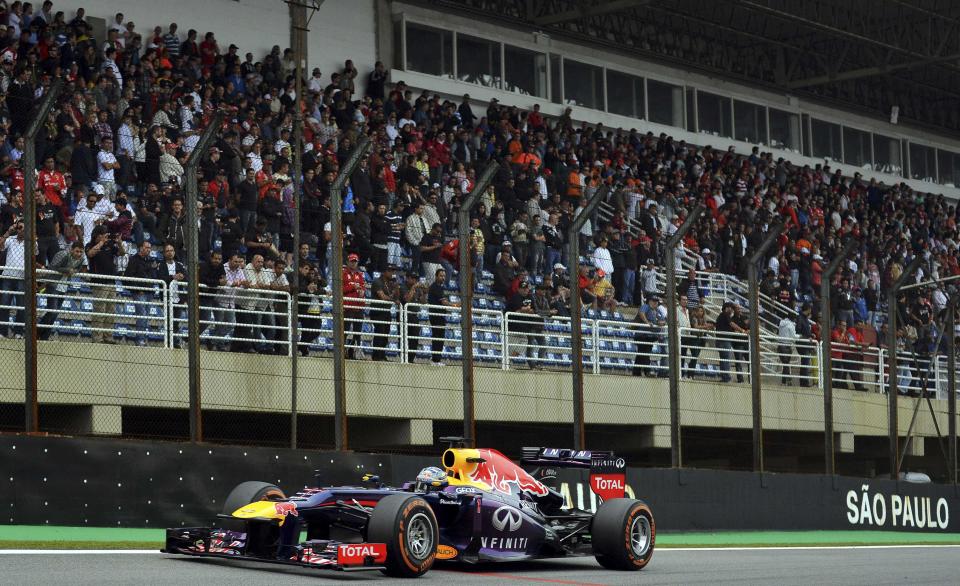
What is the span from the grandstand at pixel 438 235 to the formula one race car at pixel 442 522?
417cm

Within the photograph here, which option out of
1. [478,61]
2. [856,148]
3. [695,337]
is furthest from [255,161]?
[856,148]

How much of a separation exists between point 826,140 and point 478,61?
48.3 ft

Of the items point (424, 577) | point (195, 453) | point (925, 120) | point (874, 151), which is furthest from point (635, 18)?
point (424, 577)

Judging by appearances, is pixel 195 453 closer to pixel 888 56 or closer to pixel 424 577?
pixel 424 577

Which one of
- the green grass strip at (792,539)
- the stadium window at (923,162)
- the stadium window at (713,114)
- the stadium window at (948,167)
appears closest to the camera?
the green grass strip at (792,539)

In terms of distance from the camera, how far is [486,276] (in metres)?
20.6

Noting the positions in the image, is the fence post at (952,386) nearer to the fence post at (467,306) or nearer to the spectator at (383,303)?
the spectator at (383,303)

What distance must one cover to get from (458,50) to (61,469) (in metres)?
21.6

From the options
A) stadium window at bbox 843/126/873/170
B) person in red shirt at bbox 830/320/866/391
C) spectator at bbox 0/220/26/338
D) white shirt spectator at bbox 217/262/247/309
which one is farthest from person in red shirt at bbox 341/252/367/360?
stadium window at bbox 843/126/873/170

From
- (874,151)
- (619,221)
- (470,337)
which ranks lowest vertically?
(470,337)

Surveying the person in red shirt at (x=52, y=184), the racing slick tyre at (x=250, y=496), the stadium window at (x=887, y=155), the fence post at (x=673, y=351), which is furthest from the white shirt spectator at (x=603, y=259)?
the stadium window at (x=887, y=155)

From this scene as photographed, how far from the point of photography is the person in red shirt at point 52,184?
51.8 feet

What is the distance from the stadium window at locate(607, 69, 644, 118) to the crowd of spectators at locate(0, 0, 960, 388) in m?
3.75

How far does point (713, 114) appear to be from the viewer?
41062mm
